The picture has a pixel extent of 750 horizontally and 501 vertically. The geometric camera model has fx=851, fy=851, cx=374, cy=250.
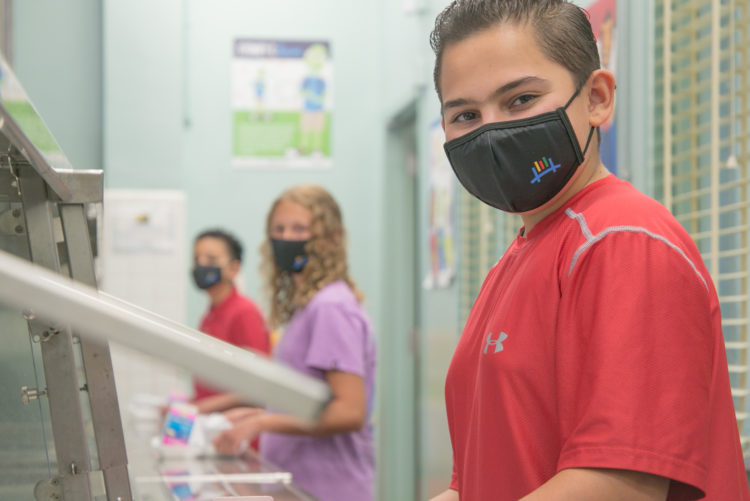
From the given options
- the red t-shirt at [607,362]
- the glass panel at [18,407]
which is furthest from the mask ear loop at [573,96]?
the glass panel at [18,407]

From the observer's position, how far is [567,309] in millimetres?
914

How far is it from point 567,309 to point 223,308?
10.1 feet

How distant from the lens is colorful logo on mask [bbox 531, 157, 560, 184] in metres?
1.04

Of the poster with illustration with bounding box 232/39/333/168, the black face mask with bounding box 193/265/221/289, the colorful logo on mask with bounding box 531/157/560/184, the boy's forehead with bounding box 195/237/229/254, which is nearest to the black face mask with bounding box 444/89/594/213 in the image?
the colorful logo on mask with bounding box 531/157/560/184

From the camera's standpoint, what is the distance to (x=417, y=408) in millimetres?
4953

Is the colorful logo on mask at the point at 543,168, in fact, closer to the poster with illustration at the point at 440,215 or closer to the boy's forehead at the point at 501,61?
the boy's forehead at the point at 501,61

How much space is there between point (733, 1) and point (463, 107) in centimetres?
78

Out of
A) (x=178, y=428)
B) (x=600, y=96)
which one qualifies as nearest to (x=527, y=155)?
(x=600, y=96)

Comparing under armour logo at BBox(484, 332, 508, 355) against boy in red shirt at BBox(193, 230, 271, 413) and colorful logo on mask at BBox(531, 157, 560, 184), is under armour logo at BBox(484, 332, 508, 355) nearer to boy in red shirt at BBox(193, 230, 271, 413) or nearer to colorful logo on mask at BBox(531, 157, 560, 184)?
colorful logo on mask at BBox(531, 157, 560, 184)

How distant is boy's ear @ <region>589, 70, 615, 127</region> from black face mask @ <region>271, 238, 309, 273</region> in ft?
5.08

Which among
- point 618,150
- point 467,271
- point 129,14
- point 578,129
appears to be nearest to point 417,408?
point 467,271

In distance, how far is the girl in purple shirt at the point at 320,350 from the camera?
Result: 2.28 metres

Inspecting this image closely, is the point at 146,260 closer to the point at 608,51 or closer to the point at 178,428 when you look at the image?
the point at 178,428

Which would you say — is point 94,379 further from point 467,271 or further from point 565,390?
point 467,271
